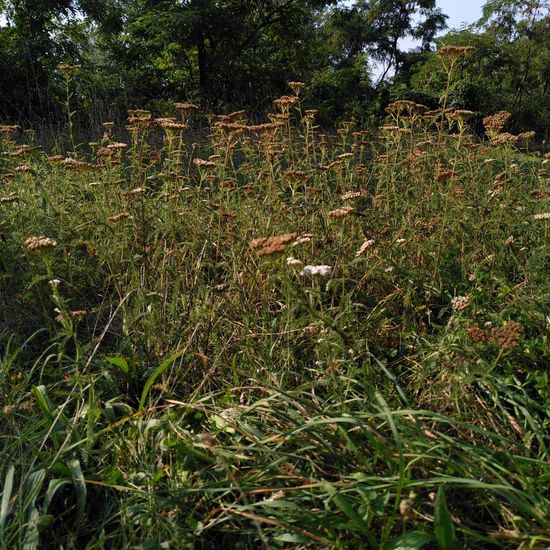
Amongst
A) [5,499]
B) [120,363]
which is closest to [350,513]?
[5,499]

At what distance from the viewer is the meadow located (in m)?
1.38

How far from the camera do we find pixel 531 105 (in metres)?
19.6

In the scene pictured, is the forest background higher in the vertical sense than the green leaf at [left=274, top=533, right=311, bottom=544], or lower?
higher

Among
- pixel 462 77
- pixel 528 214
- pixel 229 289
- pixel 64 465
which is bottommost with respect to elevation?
pixel 64 465

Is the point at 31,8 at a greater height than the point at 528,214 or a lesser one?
greater

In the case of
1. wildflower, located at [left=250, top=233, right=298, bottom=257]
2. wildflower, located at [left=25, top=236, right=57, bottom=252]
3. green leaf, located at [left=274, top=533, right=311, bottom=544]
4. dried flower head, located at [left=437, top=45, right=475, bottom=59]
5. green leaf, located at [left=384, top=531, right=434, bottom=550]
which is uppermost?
dried flower head, located at [left=437, top=45, right=475, bottom=59]

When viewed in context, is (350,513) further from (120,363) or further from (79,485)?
(120,363)

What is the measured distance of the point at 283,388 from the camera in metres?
1.88

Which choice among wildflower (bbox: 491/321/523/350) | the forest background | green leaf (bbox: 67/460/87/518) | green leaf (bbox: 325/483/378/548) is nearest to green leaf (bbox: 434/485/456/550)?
green leaf (bbox: 325/483/378/548)

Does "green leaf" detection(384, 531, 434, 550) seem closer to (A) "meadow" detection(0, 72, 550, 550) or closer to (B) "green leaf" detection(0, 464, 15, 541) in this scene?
(A) "meadow" detection(0, 72, 550, 550)

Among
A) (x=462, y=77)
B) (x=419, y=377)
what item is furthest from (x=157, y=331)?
(x=462, y=77)

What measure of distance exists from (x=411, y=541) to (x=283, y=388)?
0.74 meters

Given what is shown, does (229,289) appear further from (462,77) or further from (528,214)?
(462,77)

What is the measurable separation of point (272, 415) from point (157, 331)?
68cm
